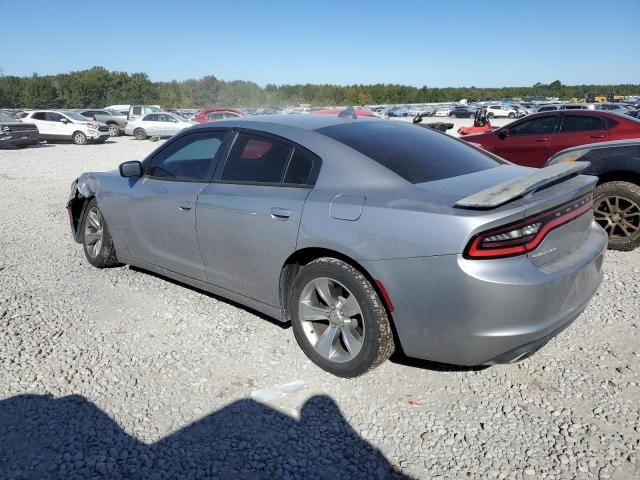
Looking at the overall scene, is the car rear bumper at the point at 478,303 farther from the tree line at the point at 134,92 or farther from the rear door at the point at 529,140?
the tree line at the point at 134,92

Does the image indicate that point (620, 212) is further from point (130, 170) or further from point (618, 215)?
point (130, 170)

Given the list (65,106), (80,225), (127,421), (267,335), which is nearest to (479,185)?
(267,335)

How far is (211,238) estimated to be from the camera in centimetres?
365

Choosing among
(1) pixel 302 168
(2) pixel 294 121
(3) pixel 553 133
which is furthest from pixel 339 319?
(3) pixel 553 133

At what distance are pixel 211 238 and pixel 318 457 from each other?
5.84ft

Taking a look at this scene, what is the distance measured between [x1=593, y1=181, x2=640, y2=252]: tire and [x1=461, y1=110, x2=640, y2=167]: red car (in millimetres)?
3265

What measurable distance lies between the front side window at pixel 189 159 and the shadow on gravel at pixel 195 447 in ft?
5.99

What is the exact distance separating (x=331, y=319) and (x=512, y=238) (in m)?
1.15

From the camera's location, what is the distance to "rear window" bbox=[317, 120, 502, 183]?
3.11 metres

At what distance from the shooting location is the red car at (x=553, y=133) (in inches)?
326

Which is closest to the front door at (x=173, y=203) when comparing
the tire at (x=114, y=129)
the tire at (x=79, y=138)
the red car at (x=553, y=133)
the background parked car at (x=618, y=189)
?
the background parked car at (x=618, y=189)

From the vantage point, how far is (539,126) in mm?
8844

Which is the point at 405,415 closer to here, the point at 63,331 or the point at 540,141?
the point at 63,331

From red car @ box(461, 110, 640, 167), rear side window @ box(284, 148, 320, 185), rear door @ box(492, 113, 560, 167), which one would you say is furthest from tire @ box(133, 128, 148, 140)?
rear side window @ box(284, 148, 320, 185)
